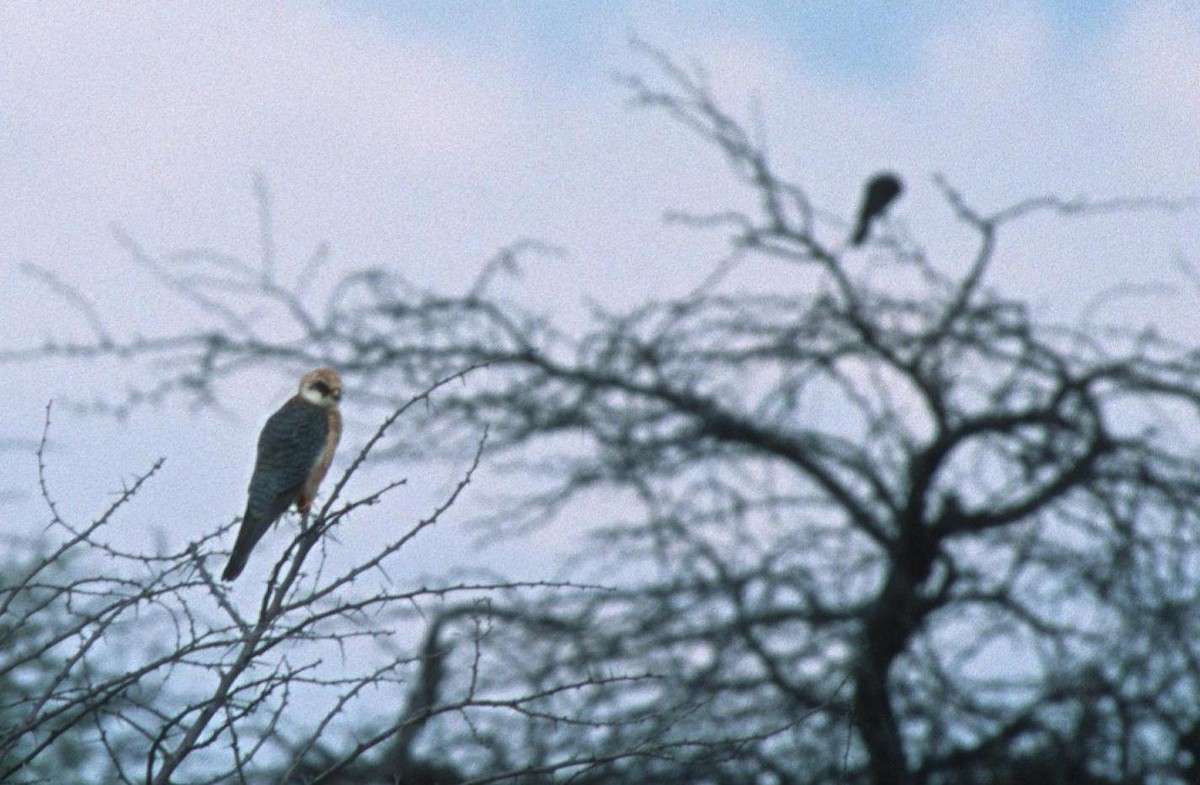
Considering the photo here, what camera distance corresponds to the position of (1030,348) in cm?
732

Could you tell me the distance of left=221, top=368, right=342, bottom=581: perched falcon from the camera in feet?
15.6

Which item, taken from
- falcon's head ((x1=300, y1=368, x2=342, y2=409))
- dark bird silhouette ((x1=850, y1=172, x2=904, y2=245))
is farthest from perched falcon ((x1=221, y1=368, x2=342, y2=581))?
dark bird silhouette ((x1=850, y1=172, x2=904, y2=245))

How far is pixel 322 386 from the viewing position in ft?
18.2

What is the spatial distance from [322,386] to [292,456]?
0.60m

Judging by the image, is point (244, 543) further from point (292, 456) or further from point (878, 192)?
point (878, 192)

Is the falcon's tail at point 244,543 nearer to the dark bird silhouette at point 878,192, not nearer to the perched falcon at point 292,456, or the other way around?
the perched falcon at point 292,456

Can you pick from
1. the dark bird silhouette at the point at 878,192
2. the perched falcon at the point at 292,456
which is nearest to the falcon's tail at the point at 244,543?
the perched falcon at the point at 292,456

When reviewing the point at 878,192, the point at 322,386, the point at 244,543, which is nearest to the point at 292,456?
the point at 244,543

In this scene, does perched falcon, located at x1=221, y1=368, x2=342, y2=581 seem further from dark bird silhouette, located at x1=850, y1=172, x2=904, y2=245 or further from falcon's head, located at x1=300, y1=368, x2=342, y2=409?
dark bird silhouette, located at x1=850, y1=172, x2=904, y2=245

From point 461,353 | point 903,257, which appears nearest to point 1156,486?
point 903,257

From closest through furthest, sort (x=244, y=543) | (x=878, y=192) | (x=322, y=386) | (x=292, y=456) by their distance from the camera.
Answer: (x=244, y=543)
(x=292, y=456)
(x=322, y=386)
(x=878, y=192)

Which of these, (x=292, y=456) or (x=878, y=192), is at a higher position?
(x=878, y=192)

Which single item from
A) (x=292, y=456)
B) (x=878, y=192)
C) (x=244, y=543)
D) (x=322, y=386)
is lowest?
(x=244, y=543)

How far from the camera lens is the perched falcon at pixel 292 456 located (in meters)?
4.75
